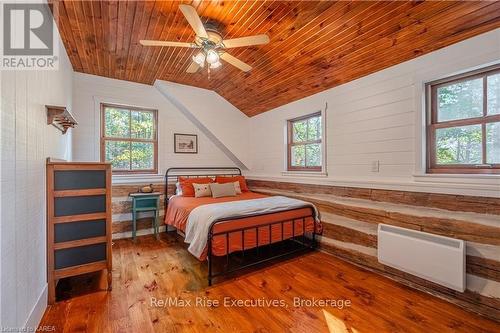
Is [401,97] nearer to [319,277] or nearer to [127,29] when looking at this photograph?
[319,277]

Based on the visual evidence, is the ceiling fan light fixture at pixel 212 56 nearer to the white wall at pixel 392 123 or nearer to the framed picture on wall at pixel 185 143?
the white wall at pixel 392 123

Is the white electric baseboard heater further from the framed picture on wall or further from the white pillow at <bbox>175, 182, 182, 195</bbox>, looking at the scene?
the framed picture on wall

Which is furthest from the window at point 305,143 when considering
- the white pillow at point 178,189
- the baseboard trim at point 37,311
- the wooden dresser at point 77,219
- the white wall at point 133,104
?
the baseboard trim at point 37,311

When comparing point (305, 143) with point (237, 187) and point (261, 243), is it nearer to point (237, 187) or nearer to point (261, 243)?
point (237, 187)

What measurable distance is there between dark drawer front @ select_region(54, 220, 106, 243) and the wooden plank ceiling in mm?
1926

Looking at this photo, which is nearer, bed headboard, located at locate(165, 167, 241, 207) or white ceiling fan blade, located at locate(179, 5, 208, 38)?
white ceiling fan blade, located at locate(179, 5, 208, 38)

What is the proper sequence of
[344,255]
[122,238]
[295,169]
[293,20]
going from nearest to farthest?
[293,20]
[344,255]
[122,238]
[295,169]

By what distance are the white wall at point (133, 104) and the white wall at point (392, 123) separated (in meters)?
2.11

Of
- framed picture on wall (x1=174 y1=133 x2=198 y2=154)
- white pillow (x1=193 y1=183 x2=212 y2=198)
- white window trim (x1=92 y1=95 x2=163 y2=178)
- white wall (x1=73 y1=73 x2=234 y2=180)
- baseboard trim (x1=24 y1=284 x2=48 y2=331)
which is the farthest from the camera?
framed picture on wall (x1=174 y1=133 x2=198 y2=154)

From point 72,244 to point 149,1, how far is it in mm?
2216

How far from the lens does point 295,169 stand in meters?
4.00

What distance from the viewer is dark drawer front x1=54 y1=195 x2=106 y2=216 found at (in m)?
2.06

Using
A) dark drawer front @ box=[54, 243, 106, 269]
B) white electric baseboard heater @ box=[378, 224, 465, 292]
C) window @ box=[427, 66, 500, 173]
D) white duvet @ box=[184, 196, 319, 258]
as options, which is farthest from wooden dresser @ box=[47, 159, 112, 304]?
window @ box=[427, 66, 500, 173]

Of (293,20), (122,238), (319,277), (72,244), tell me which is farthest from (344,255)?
(122,238)
